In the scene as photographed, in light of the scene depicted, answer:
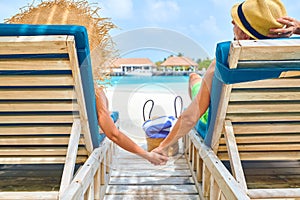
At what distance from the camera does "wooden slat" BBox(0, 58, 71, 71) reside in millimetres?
1111

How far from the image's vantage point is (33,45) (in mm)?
1039

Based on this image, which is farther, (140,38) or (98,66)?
(140,38)

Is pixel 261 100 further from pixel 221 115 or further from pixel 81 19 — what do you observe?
pixel 81 19

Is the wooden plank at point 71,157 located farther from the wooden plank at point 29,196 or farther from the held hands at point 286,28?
the held hands at point 286,28

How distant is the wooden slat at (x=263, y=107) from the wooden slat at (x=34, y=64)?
745mm

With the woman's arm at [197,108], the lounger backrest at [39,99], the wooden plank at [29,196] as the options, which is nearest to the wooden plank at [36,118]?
the lounger backrest at [39,99]

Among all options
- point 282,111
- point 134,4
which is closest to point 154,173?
point 282,111

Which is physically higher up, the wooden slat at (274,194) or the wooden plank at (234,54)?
the wooden plank at (234,54)

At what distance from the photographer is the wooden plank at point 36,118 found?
130cm

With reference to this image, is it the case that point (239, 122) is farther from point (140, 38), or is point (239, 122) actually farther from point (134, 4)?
point (134, 4)

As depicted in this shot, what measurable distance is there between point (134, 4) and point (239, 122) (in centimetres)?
124

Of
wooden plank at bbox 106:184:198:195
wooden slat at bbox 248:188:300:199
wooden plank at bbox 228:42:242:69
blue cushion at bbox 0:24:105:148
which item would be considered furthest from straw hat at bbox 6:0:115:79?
wooden slat at bbox 248:188:300:199

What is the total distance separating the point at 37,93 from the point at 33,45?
261mm

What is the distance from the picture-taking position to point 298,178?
1690mm
